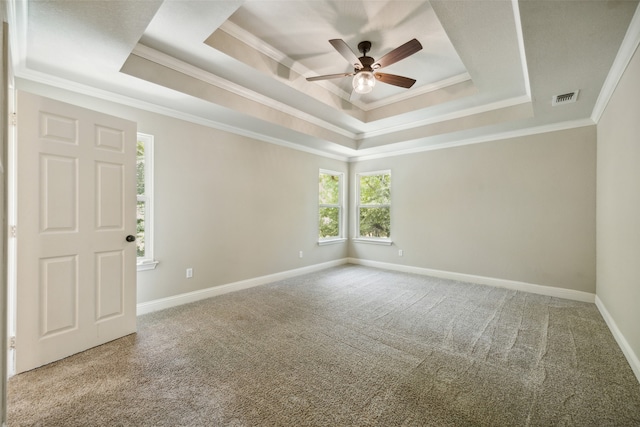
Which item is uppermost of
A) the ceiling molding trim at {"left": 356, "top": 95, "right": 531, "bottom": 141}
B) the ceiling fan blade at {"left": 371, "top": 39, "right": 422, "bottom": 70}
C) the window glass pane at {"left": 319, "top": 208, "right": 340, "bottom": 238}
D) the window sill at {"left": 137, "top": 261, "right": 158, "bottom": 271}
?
the ceiling molding trim at {"left": 356, "top": 95, "right": 531, "bottom": 141}

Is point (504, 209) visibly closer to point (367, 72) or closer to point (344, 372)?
point (367, 72)

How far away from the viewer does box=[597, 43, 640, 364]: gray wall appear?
2.08 m

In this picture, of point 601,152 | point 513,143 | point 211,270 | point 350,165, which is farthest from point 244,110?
point 601,152

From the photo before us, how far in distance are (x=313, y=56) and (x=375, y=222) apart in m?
3.72

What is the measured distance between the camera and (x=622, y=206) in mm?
2445

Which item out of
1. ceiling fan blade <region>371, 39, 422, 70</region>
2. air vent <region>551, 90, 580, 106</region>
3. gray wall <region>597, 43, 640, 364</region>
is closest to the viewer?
Result: gray wall <region>597, 43, 640, 364</region>

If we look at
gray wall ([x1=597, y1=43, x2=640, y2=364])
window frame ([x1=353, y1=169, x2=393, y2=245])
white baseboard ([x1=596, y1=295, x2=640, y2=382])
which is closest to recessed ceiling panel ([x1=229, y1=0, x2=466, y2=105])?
gray wall ([x1=597, y1=43, x2=640, y2=364])

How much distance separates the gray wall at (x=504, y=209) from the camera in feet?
12.1

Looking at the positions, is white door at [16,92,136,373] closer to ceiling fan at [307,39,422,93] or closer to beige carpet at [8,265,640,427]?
beige carpet at [8,265,640,427]

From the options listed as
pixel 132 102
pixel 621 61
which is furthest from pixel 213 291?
pixel 621 61

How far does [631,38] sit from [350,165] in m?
4.52

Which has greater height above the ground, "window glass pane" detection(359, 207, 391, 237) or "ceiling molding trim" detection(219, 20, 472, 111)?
"ceiling molding trim" detection(219, 20, 472, 111)

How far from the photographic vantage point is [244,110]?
3.39 m

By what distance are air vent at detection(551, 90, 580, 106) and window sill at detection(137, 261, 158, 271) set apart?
4.99 meters
